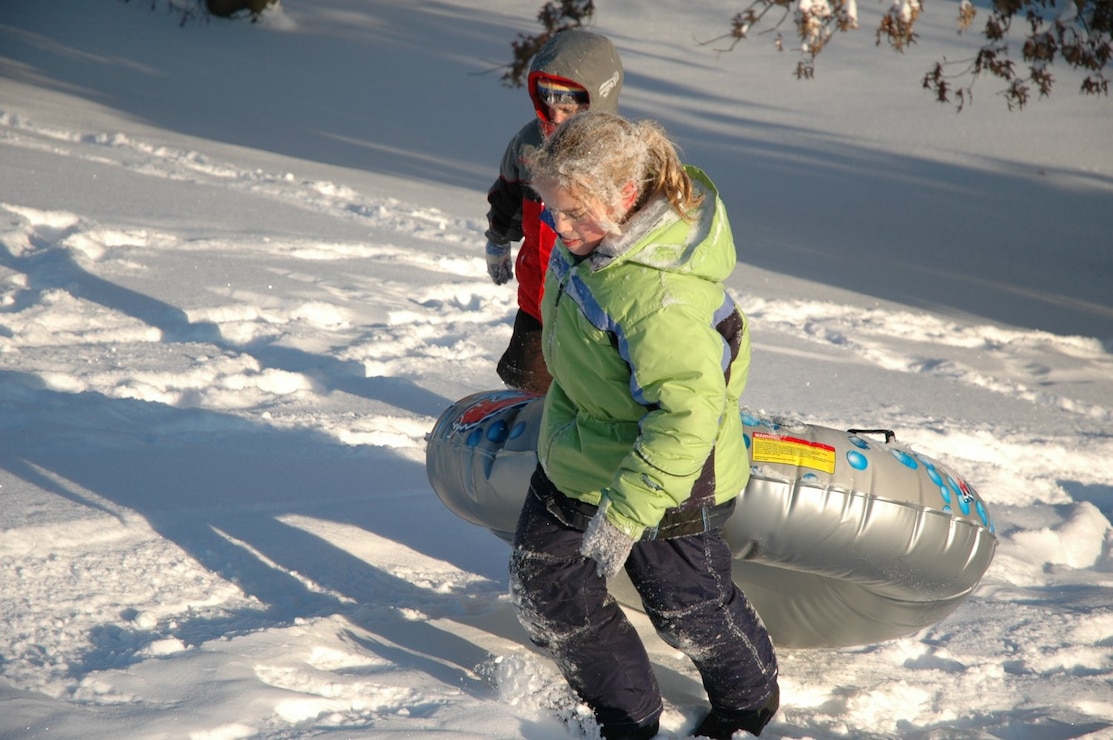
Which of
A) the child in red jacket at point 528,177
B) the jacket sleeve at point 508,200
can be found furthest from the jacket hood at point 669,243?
the jacket sleeve at point 508,200

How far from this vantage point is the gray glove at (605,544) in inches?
80.0

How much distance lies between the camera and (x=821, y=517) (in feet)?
8.02

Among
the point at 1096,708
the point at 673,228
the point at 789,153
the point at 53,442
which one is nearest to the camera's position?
the point at 673,228

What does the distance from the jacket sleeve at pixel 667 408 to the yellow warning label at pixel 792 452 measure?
548 mm

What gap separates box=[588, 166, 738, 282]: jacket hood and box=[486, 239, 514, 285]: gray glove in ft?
5.26

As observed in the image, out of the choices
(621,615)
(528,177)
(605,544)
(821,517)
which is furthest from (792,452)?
(528,177)

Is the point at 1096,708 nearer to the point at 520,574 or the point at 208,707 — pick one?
the point at 520,574

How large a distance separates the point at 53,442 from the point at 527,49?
7.71m

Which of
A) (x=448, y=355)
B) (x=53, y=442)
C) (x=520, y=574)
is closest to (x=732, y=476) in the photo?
(x=520, y=574)

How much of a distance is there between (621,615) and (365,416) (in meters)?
1.93

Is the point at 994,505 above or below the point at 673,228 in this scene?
below

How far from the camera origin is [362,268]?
5973 mm

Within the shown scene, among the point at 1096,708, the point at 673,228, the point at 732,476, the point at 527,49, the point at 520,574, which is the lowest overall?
the point at 1096,708

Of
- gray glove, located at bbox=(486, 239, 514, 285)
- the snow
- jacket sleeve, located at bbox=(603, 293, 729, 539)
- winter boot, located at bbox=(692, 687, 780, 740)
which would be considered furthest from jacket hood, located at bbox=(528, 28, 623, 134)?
winter boot, located at bbox=(692, 687, 780, 740)
